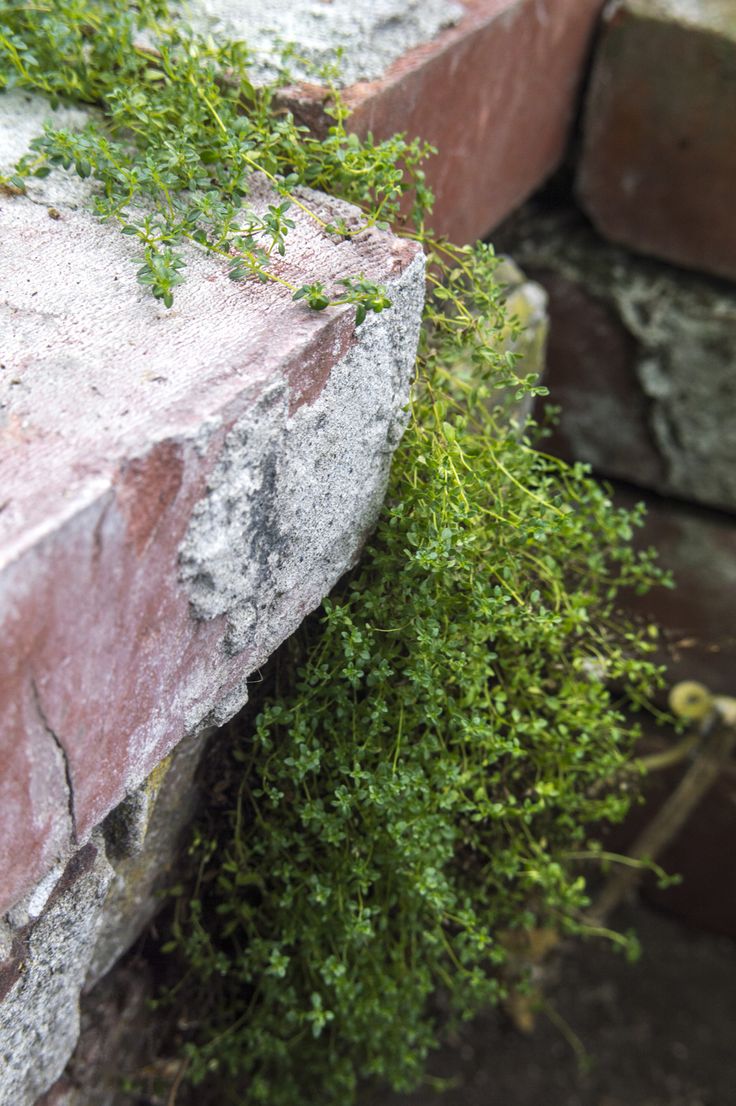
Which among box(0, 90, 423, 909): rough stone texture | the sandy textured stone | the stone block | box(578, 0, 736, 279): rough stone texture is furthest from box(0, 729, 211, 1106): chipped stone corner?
box(578, 0, 736, 279): rough stone texture

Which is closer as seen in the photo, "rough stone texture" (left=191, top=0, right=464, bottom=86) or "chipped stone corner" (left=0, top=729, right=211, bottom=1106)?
"chipped stone corner" (left=0, top=729, right=211, bottom=1106)

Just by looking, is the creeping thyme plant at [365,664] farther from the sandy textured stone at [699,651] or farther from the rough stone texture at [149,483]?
the sandy textured stone at [699,651]

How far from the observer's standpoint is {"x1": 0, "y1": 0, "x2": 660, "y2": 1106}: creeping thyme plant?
3.86 ft

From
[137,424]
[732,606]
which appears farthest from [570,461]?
[137,424]

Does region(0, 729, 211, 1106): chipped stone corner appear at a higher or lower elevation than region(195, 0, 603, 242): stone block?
lower

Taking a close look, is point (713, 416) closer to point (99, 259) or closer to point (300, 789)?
point (300, 789)

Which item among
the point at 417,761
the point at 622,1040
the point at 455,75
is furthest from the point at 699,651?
the point at 455,75

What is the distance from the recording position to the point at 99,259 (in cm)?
110

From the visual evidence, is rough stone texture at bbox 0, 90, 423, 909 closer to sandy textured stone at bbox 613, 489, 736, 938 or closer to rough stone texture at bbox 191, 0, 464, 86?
rough stone texture at bbox 191, 0, 464, 86

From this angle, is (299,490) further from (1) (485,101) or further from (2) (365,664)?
(1) (485,101)

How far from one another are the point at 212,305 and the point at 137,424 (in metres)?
0.23

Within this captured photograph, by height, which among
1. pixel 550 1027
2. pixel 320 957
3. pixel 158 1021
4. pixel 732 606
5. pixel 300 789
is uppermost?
pixel 732 606

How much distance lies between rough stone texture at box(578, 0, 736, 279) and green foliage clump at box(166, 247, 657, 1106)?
684 mm

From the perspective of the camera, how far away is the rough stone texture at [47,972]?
1100 millimetres
